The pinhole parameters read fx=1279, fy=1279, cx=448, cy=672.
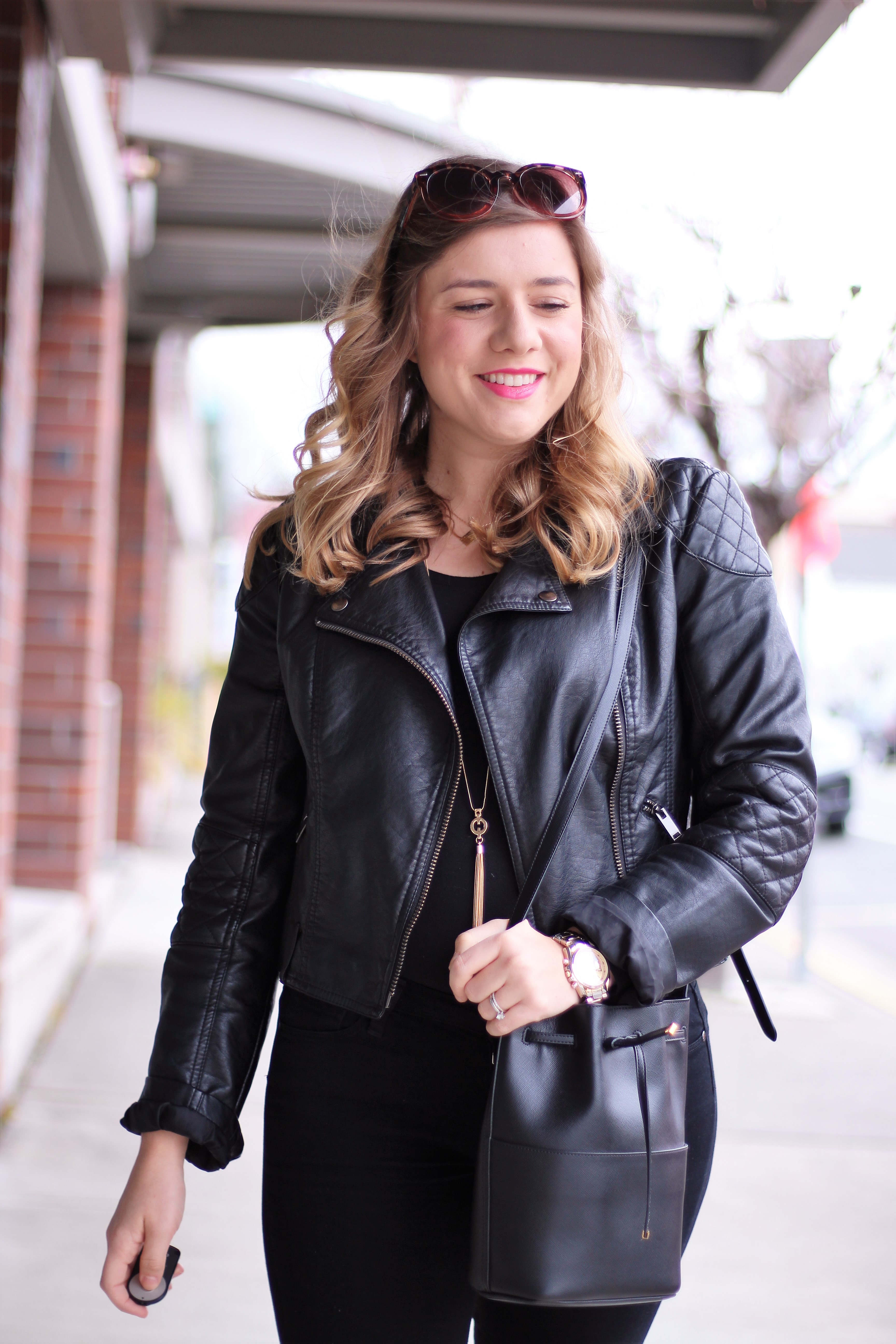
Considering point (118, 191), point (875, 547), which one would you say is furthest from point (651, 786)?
point (875, 547)

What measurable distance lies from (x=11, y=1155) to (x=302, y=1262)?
8.64ft

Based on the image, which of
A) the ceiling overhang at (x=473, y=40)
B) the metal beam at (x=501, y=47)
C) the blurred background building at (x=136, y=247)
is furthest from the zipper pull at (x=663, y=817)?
the metal beam at (x=501, y=47)

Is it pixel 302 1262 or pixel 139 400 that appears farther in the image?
pixel 139 400

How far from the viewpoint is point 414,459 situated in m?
1.83

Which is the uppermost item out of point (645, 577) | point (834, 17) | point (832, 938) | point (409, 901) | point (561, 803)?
point (834, 17)

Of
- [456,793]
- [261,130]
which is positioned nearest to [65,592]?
[261,130]

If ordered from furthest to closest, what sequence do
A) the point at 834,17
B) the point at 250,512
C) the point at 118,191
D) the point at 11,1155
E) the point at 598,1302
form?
the point at 250,512
the point at 118,191
the point at 11,1155
the point at 834,17
the point at 598,1302

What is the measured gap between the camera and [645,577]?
1.52 m

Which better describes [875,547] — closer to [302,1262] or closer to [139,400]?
[139,400]

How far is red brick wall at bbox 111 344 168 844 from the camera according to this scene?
9.14 metres

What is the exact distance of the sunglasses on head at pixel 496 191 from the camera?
161cm

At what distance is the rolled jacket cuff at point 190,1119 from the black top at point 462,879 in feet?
1.02

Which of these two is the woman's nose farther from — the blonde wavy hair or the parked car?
the parked car

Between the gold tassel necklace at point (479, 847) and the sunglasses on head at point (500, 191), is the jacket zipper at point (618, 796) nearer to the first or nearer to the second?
the gold tassel necklace at point (479, 847)
